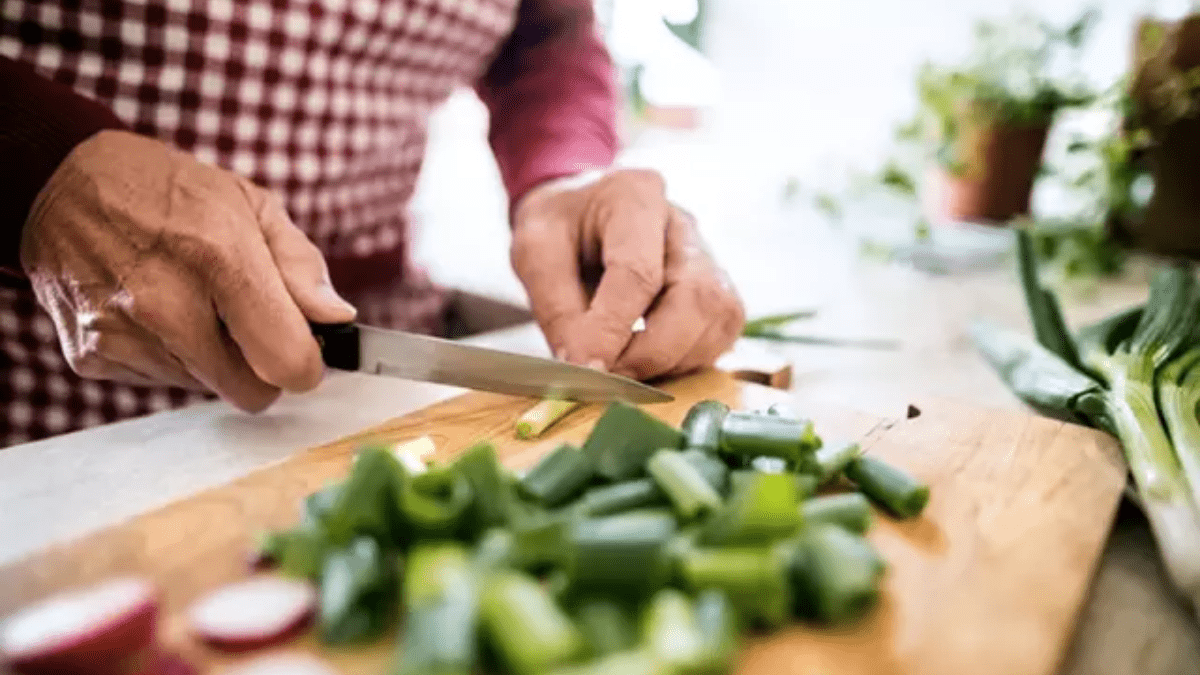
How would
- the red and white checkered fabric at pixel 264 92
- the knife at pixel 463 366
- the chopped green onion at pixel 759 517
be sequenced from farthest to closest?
the red and white checkered fabric at pixel 264 92
the knife at pixel 463 366
the chopped green onion at pixel 759 517

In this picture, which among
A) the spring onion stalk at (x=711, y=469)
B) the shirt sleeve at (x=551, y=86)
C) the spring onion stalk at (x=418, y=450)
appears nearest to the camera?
the spring onion stalk at (x=711, y=469)

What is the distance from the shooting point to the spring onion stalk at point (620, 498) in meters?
0.72

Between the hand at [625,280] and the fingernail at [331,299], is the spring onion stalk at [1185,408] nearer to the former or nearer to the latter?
the hand at [625,280]

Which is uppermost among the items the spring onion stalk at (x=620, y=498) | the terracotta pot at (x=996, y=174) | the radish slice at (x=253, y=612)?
the spring onion stalk at (x=620, y=498)

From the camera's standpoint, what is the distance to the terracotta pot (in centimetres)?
208

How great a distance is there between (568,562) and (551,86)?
103cm

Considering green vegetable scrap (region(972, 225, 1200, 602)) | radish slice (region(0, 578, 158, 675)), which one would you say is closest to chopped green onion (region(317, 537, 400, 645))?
radish slice (region(0, 578, 158, 675))

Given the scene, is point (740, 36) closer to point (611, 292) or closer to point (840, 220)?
point (840, 220)

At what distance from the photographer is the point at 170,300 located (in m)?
0.89

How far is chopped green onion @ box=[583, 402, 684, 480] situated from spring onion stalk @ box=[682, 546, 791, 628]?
5.7 inches

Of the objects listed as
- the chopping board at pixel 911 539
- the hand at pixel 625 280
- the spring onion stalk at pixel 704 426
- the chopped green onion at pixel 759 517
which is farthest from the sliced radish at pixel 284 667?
the hand at pixel 625 280

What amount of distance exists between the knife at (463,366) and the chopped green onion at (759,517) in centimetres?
34

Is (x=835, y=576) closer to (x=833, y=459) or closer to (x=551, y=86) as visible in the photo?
(x=833, y=459)

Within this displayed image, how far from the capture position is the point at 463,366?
100cm
